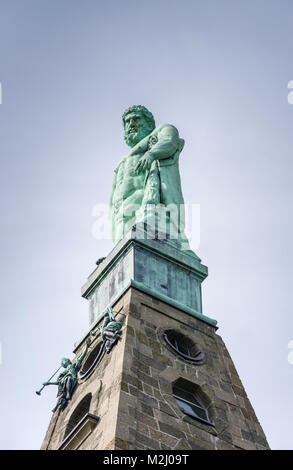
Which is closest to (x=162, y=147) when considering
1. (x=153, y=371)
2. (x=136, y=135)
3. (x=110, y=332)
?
(x=136, y=135)

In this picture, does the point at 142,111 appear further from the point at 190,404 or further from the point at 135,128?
the point at 190,404

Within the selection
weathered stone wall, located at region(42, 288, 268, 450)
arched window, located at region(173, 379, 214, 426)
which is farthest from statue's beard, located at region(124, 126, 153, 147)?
arched window, located at region(173, 379, 214, 426)

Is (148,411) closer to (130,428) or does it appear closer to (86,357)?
(130,428)

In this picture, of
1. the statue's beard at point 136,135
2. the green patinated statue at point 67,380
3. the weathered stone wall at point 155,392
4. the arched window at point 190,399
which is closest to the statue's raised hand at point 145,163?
the statue's beard at point 136,135

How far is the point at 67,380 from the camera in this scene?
977 inches

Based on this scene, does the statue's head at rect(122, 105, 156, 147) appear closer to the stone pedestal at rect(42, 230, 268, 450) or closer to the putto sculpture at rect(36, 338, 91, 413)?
the stone pedestal at rect(42, 230, 268, 450)

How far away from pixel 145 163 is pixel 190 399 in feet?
28.8

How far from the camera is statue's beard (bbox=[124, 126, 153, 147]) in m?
32.0

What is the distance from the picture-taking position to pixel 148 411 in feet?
70.2

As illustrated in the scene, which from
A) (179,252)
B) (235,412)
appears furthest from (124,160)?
(235,412)

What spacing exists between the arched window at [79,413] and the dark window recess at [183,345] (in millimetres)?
2455

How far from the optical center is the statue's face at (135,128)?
3203cm
